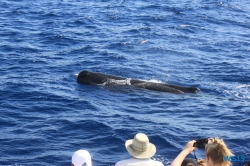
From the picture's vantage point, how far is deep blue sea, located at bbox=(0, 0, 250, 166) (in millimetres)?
17109

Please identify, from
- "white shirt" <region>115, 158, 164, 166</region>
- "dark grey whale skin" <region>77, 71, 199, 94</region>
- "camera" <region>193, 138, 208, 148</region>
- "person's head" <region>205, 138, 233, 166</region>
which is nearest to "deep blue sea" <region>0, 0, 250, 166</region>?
"dark grey whale skin" <region>77, 71, 199, 94</region>

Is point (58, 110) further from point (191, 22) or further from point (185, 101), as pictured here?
point (191, 22)

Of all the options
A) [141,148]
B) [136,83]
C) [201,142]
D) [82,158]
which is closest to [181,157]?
[201,142]

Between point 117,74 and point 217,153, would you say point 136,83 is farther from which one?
point 217,153

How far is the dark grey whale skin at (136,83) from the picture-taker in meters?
23.2

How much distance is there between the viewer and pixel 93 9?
43938 mm

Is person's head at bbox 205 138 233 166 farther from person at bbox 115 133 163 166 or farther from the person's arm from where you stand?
person at bbox 115 133 163 166

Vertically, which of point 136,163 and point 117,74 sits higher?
point 136,163

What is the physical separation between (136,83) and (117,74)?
2497 mm

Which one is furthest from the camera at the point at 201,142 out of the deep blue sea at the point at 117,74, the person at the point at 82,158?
the deep blue sea at the point at 117,74

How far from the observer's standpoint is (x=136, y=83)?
78.4ft

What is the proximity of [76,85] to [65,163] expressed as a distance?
9.59 m

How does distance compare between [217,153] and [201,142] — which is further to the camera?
[201,142]

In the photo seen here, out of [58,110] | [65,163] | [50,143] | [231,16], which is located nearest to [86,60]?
[58,110]
